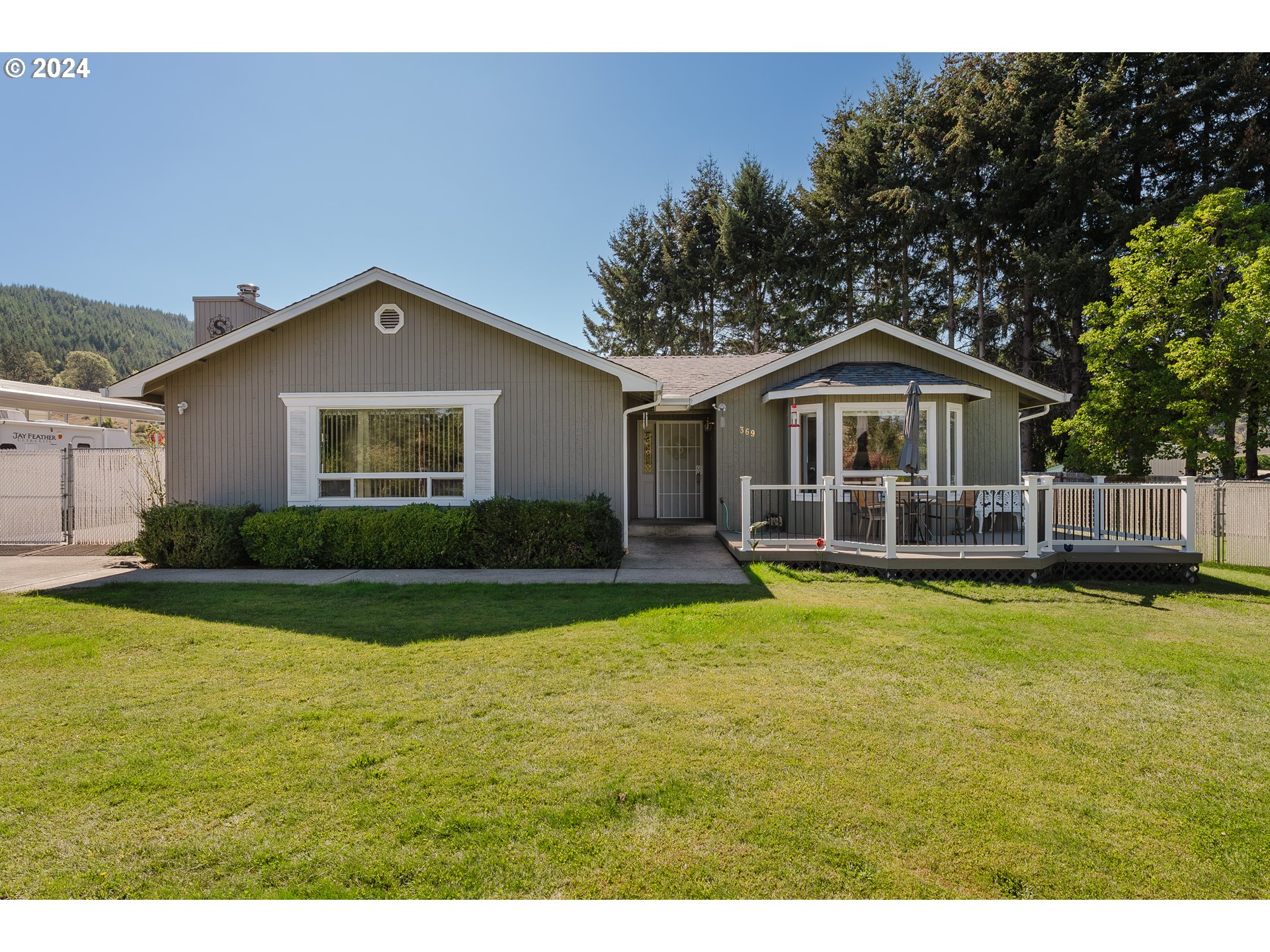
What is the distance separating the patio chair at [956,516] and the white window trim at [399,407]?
703cm

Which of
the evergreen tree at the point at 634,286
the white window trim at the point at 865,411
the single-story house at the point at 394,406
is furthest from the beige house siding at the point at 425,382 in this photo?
the evergreen tree at the point at 634,286

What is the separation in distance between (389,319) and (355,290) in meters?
0.66

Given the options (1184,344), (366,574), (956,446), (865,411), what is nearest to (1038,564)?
(956,446)

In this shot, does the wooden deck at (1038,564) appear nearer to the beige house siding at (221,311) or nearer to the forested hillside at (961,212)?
the forested hillside at (961,212)

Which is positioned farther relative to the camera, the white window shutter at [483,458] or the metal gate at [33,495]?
the metal gate at [33,495]

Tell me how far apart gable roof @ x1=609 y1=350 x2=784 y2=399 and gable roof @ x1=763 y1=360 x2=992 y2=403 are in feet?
4.62

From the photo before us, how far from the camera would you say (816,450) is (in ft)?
36.6

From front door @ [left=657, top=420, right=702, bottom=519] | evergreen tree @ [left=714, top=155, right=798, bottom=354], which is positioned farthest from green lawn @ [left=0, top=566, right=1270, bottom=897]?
evergreen tree @ [left=714, top=155, right=798, bottom=354]

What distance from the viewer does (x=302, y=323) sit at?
10.3 meters

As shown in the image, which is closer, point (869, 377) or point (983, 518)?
point (983, 518)

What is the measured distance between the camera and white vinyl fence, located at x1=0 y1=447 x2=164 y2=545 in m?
12.0

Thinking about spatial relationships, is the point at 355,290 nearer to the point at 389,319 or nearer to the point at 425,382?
the point at 389,319

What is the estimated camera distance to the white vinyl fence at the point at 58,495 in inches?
471

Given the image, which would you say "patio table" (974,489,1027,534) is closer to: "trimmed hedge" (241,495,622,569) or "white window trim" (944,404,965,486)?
"white window trim" (944,404,965,486)
